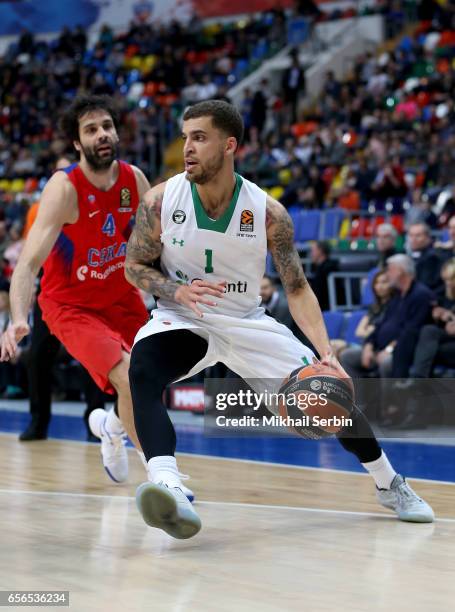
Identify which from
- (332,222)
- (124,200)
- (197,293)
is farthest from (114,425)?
(332,222)

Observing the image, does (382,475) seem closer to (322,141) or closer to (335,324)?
(335,324)

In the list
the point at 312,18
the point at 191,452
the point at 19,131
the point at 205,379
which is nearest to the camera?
the point at 191,452

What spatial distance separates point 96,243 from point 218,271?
1.27 meters

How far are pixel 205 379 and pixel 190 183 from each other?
605 cm

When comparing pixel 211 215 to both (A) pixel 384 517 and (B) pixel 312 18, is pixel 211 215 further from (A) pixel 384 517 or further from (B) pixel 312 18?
(B) pixel 312 18

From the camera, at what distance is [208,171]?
14.6 feet

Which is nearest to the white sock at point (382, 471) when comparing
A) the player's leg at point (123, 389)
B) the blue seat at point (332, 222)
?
the player's leg at point (123, 389)

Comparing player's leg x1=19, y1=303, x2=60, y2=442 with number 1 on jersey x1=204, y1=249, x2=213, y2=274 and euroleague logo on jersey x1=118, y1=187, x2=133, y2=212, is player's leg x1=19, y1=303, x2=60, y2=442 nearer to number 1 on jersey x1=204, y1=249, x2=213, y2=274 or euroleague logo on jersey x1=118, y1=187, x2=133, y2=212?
euroleague logo on jersey x1=118, y1=187, x2=133, y2=212

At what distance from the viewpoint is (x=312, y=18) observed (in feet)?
80.0

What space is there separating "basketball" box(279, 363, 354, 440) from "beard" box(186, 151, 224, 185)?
0.89m

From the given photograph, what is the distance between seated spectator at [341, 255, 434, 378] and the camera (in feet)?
29.4

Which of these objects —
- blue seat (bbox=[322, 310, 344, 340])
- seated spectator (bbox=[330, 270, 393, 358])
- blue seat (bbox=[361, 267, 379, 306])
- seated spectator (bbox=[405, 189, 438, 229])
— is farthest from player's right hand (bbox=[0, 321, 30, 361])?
seated spectator (bbox=[405, 189, 438, 229])

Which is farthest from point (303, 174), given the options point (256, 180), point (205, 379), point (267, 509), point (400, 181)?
point (267, 509)

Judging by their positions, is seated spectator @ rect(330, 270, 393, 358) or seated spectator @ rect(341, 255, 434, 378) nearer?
seated spectator @ rect(341, 255, 434, 378)
